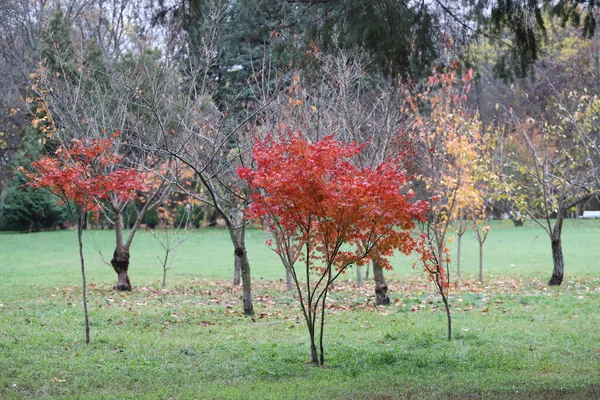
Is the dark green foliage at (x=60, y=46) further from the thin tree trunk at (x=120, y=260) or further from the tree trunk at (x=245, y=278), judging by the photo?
the tree trunk at (x=245, y=278)

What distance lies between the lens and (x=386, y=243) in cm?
669

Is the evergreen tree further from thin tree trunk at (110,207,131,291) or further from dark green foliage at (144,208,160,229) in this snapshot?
thin tree trunk at (110,207,131,291)

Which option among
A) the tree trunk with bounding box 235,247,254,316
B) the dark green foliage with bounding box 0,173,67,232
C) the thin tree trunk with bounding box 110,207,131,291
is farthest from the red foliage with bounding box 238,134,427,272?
the dark green foliage with bounding box 0,173,67,232

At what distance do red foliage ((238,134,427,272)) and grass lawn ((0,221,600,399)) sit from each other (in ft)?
4.37

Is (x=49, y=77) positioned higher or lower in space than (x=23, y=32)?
lower

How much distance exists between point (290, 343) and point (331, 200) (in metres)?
2.50

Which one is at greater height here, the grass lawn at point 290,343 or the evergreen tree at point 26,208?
the evergreen tree at point 26,208

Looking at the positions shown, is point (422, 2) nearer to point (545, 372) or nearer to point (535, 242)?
point (545, 372)

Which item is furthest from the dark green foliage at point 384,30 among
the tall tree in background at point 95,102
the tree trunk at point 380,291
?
the tree trunk at point 380,291

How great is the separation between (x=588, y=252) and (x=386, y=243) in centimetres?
1913

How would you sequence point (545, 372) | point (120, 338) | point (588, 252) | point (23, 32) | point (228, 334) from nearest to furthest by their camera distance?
point (545, 372) < point (120, 338) < point (228, 334) < point (588, 252) < point (23, 32)

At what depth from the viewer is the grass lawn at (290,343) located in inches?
222

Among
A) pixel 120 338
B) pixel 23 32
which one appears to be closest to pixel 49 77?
pixel 120 338

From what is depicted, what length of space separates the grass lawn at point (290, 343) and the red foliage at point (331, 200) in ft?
4.37
